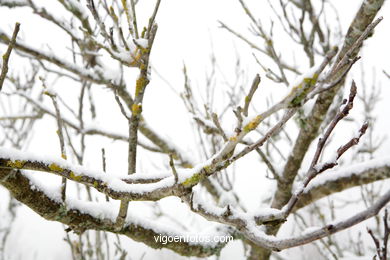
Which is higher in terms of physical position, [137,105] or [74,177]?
[137,105]

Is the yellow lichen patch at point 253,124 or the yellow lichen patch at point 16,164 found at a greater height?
A: the yellow lichen patch at point 253,124

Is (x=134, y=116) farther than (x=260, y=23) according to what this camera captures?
No

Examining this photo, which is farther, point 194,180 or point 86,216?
point 86,216

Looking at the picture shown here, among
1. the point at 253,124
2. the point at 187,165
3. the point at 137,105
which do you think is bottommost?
the point at 253,124

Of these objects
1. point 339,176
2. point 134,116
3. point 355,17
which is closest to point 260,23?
point 355,17

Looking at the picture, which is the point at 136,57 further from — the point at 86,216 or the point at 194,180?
the point at 86,216

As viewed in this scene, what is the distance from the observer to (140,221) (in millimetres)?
1596

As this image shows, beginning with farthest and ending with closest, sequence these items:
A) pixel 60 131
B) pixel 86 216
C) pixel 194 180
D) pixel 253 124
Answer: pixel 86 216 < pixel 60 131 < pixel 194 180 < pixel 253 124

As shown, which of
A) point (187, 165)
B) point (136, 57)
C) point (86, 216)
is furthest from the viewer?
point (187, 165)

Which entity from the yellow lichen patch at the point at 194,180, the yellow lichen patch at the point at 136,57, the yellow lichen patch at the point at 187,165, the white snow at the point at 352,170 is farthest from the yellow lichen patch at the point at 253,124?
the yellow lichen patch at the point at 187,165

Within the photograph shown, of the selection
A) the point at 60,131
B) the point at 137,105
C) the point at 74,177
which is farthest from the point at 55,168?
the point at 137,105

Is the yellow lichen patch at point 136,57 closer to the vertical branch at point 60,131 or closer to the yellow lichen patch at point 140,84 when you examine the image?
the yellow lichen patch at point 140,84

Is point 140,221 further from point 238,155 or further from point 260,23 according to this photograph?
point 260,23

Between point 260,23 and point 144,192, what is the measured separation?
1691mm
